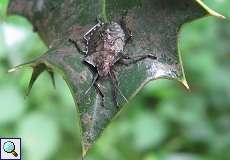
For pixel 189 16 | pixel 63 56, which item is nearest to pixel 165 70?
pixel 189 16

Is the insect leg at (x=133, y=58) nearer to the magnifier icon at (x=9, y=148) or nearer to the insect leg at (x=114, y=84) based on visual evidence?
the insect leg at (x=114, y=84)

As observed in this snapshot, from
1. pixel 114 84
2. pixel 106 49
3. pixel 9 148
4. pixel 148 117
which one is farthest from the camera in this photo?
pixel 148 117

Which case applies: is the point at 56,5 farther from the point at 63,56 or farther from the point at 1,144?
the point at 1,144

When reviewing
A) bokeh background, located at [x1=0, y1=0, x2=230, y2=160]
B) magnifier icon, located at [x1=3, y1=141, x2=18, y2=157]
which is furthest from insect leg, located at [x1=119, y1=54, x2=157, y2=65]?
bokeh background, located at [x1=0, y1=0, x2=230, y2=160]

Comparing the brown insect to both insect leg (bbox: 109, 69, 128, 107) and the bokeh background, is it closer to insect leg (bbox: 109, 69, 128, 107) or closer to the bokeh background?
insect leg (bbox: 109, 69, 128, 107)

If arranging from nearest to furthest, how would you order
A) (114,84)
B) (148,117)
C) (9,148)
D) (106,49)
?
1. (114,84)
2. (106,49)
3. (9,148)
4. (148,117)

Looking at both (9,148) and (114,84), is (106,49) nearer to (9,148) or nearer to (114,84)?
(114,84)

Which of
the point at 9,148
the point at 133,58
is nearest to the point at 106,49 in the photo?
the point at 133,58
